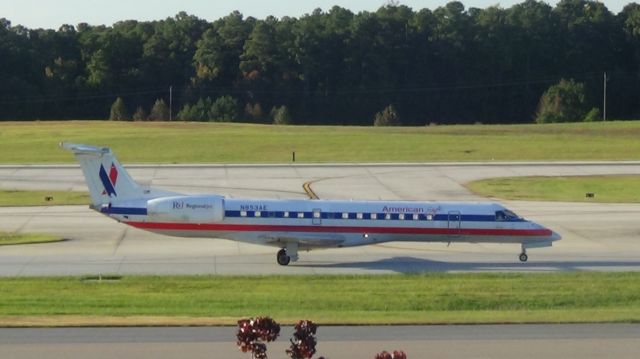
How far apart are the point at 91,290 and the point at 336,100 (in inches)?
4935

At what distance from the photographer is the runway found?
39750 mm

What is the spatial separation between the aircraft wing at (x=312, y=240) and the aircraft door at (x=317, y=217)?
456 millimetres

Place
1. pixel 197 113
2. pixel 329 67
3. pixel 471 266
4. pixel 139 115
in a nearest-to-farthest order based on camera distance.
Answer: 1. pixel 471 266
2. pixel 197 113
3. pixel 139 115
4. pixel 329 67

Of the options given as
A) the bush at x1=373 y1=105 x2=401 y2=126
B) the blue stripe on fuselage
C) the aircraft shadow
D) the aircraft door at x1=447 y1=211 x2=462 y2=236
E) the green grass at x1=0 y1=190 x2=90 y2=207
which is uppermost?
the bush at x1=373 y1=105 x2=401 y2=126

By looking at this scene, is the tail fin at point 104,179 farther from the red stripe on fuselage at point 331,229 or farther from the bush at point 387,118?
the bush at point 387,118

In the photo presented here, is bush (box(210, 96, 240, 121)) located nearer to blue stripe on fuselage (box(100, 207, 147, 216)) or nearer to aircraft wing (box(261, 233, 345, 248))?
blue stripe on fuselage (box(100, 207, 147, 216))

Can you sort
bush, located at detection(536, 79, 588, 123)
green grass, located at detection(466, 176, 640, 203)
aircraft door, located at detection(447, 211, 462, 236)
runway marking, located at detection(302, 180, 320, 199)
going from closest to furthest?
1. aircraft door, located at detection(447, 211, 462, 236)
2. green grass, located at detection(466, 176, 640, 203)
3. runway marking, located at detection(302, 180, 320, 199)
4. bush, located at detection(536, 79, 588, 123)

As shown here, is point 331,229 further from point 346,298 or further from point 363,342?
point 363,342

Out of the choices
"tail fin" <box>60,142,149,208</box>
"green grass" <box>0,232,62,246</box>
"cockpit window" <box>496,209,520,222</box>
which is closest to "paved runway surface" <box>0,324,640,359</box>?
"cockpit window" <box>496,209,520,222</box>

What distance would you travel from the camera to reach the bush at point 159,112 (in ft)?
485

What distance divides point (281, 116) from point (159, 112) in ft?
50.5

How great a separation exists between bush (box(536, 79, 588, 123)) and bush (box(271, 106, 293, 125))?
30.8 meters

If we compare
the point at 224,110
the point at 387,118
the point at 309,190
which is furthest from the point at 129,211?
the point at 224,110

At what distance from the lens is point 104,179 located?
41562mm
